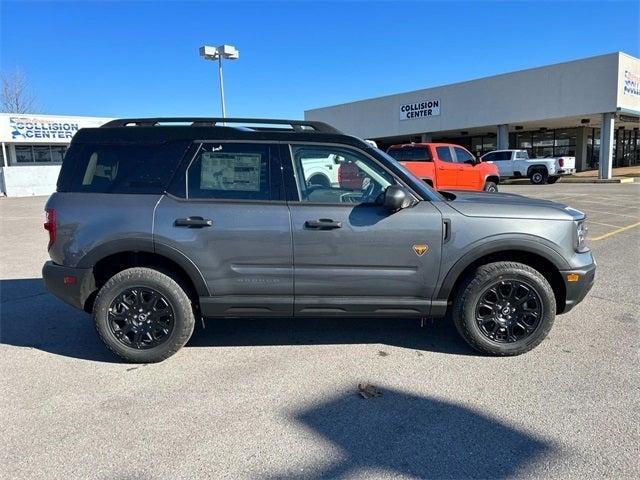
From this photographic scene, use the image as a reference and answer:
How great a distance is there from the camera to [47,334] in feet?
15.3

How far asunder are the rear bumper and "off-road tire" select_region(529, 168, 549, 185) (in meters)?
24.9

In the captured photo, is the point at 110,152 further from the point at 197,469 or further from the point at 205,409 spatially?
the point at 197,469

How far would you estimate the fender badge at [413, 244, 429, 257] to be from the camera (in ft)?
12.6

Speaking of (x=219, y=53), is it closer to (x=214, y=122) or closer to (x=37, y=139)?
(x=214, y=122)

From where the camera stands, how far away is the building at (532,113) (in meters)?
23.3

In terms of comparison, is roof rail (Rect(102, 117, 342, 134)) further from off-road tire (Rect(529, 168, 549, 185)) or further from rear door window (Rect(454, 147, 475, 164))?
off-road tire (Rect(529, 168, 549, 185))

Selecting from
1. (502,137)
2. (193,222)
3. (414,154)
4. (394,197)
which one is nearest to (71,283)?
(193,222)

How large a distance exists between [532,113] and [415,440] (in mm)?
26906

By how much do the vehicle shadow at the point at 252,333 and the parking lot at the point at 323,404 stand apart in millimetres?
24

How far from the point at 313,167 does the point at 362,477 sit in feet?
8.14

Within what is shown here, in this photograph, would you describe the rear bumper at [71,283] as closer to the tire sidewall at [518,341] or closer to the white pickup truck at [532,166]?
the tire sidewall at [518,341]

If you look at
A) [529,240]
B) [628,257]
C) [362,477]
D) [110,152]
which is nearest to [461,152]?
[628,257]

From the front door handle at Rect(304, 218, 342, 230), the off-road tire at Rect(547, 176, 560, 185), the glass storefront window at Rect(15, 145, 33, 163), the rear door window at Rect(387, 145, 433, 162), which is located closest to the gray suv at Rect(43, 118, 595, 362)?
the front door handle at Rect(304, 218, 342, 230)

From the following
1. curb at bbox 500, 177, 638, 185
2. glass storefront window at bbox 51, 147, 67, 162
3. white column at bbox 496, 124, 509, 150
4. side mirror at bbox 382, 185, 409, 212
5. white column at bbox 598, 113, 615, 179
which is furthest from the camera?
glass storefront window at bbox 51, 147, 67, 162
